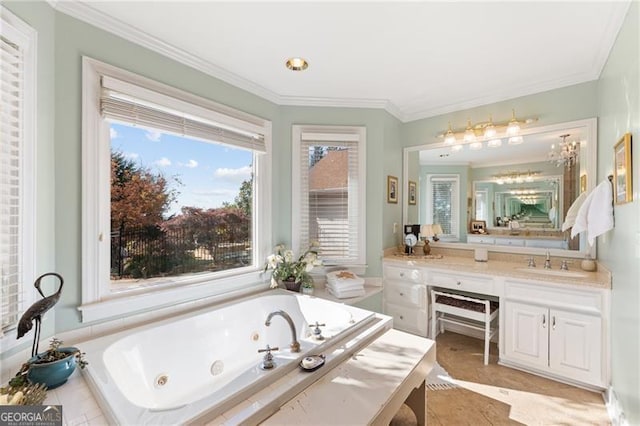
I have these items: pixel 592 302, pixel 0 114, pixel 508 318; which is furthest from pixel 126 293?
pixel 592 302

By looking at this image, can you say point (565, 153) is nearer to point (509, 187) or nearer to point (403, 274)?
point (509, 187)

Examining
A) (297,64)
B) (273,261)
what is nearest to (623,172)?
(297,64)

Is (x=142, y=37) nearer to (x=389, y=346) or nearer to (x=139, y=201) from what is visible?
(x=139, y=201)

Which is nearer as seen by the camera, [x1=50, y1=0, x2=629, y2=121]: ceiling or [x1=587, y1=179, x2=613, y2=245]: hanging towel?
[x1=50, y1=0, x2=629, y2=121]: ceiling

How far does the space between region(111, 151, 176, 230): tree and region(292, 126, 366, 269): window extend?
1.37m

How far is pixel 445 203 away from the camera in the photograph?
3.30 metres

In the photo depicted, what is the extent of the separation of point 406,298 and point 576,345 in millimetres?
1329

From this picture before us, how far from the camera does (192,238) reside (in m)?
2.39

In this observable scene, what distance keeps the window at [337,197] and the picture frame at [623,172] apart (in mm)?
1885

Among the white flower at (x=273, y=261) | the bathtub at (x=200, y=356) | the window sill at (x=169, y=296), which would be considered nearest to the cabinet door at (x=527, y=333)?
the bathtub at (x=200, y=356)

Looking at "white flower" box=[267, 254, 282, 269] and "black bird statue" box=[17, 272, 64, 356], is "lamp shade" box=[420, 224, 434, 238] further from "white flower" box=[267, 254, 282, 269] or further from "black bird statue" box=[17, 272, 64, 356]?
"black bird statue" box=[17, 272, 64, 356]

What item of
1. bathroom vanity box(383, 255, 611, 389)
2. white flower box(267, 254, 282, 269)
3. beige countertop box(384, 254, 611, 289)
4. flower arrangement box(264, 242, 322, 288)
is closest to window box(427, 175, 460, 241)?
beige countertop box(384, 254, 611, 289)

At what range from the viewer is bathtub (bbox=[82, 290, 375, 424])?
3.76 feet

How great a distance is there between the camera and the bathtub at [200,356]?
115cm
